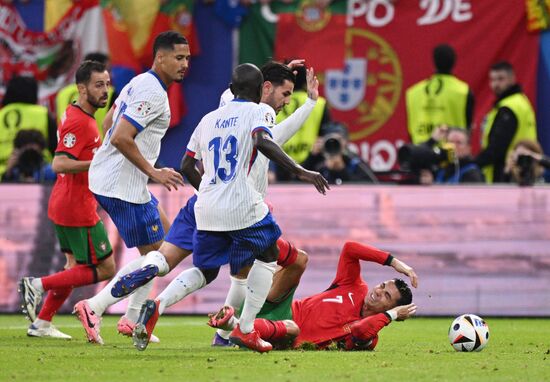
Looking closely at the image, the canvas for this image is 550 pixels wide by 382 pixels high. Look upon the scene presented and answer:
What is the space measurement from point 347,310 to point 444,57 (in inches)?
231

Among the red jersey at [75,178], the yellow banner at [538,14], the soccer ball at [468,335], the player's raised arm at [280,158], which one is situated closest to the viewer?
the player's raised arm at [280,158]

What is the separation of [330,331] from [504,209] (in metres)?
4.15

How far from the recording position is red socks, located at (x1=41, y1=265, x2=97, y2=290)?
1038 centimetres

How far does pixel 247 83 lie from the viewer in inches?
343

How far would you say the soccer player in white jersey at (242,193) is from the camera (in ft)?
28.1

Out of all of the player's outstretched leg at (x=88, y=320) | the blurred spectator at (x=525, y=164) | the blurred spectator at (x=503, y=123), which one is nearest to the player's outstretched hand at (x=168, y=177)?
the player's outstretched leg at (x=88, y=320)

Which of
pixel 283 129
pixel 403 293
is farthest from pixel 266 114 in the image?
pixel 403 293

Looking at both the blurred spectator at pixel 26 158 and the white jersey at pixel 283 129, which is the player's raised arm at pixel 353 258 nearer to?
the white jersey at pixel 283 129

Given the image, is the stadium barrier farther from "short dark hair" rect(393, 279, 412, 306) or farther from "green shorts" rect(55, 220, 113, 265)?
"short dark hair" rect(393, 279, 412, 306)

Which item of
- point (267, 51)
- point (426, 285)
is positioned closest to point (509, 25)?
point (267, 51)

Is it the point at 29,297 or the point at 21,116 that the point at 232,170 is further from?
the point at 21,116

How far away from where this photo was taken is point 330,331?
9469 millimetres

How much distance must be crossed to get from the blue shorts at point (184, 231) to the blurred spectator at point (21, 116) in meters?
5.08

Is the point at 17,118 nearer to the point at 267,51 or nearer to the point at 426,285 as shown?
the point at 267,51
